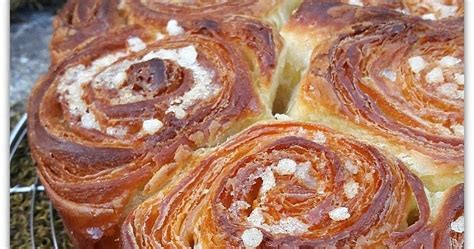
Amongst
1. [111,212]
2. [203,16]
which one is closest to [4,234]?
[111,212]

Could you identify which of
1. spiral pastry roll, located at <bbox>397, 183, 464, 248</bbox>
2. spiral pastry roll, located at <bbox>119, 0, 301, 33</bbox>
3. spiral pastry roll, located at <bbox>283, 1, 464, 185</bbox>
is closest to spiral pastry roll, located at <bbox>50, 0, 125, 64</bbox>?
spiral pastry roll, located at <bbox>119, 0, 301, 33</bbox>

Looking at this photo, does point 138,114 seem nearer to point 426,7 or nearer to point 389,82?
point 389,82

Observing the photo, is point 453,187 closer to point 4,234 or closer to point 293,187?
point 293,187

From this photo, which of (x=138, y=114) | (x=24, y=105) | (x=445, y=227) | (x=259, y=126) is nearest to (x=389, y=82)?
(x=259, y=126)

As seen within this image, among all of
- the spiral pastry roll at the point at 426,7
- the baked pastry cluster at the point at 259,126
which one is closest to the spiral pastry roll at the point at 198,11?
the baked pastry cluster at the point at 259,126

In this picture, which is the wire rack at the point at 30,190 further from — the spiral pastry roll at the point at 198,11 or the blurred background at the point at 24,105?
the spiral pastry roll at the point at 198,11
